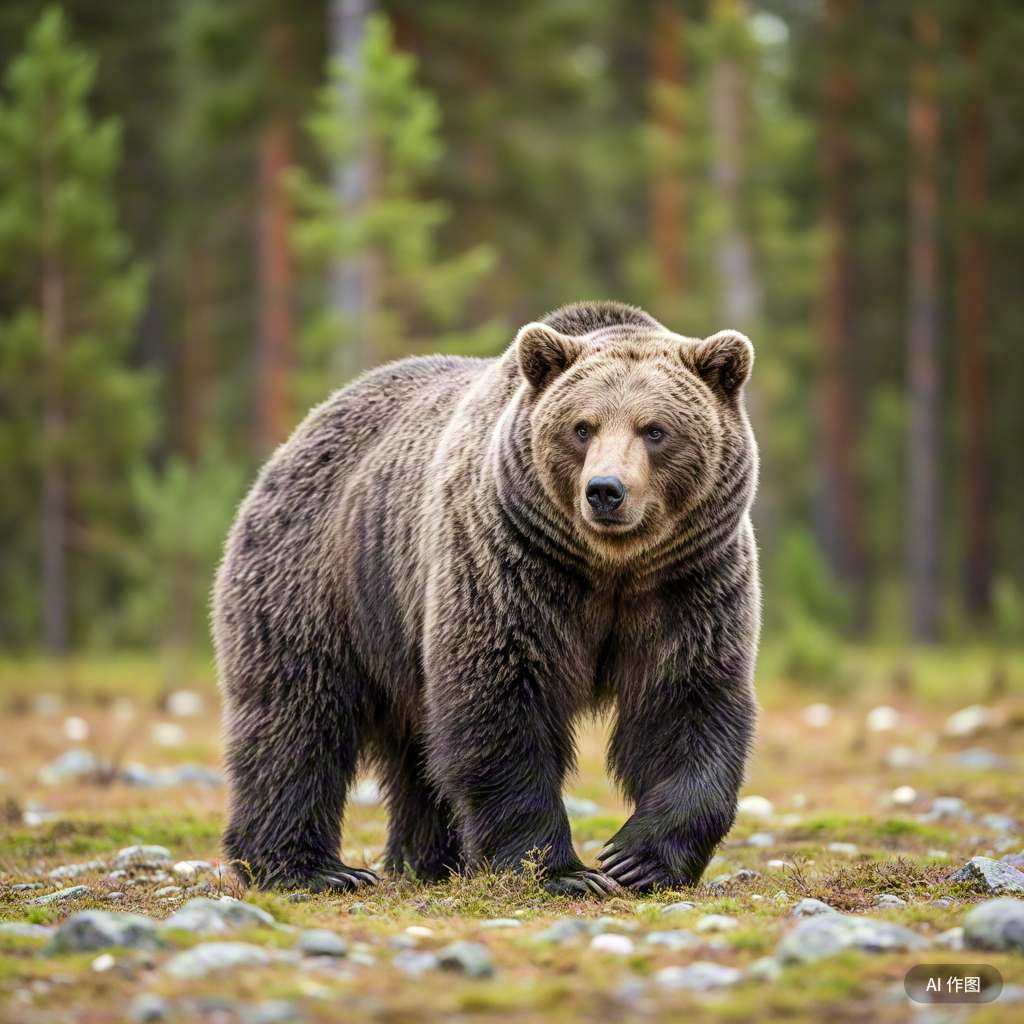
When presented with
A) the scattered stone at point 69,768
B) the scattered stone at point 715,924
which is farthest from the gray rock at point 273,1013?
the scattered stone at point 69,768

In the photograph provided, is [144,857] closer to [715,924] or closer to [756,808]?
[715,924]

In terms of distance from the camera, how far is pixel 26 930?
407cm

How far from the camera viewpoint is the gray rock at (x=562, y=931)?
3914mm

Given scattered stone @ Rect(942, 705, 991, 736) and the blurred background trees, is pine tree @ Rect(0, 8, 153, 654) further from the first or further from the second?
scattered stone @ Rect(942, 705, 991, 736)

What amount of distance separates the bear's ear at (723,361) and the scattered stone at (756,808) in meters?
2.92

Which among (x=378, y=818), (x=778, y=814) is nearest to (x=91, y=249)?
(x=378, y=818)

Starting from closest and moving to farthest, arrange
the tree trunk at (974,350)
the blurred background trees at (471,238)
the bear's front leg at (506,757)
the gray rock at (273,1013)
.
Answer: the gray rock at (273,1013)
the bear's front leg at (506,757)
the blurred background trees at (471,238)
the tree trunk at (974,350)

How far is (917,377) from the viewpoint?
21.6 m

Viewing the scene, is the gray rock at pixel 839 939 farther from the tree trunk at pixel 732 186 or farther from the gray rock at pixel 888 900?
the tree trunk at pixel 732 186

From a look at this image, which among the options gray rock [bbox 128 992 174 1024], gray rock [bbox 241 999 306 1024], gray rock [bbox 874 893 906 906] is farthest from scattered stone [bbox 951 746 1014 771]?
gray rock [bbox 128 992 174 1024]

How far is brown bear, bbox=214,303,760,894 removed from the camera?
5.06 m

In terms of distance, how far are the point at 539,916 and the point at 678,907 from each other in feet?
1.44

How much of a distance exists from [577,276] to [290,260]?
5.18 m

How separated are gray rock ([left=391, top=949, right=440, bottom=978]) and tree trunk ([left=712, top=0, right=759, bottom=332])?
16.1 meters
